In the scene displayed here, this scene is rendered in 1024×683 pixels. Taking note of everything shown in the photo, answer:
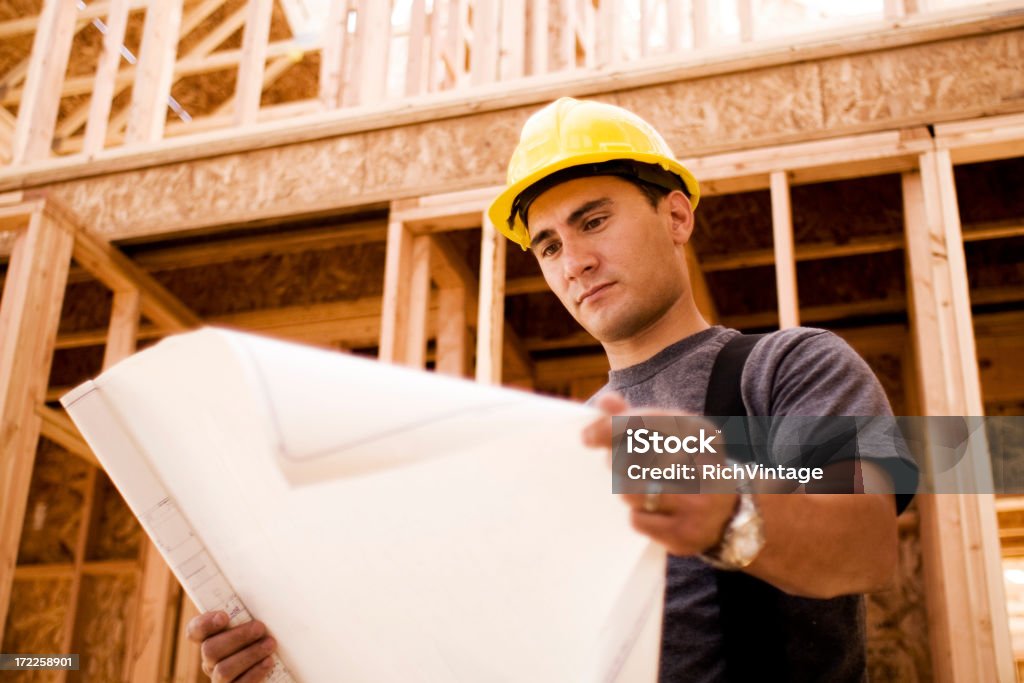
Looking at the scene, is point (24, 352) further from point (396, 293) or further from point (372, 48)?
point (372, 48)

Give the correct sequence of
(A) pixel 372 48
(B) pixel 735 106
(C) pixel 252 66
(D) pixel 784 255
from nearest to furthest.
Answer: (D) pixel 784 255 < (B) pixel 735 106 < (A) pixel 372 48 < (C) pixel 252 66

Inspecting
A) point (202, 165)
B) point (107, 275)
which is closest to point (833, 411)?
point (202, 165)

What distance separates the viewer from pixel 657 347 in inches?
67.9

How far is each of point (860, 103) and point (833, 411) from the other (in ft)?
8.09

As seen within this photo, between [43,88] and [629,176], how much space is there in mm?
3826

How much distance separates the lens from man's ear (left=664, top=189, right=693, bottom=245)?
1.85 metres

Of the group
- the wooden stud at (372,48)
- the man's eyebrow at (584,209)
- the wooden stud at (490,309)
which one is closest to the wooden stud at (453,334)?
the wooden stud at (490,309)

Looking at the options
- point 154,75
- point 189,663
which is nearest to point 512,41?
point 154,75

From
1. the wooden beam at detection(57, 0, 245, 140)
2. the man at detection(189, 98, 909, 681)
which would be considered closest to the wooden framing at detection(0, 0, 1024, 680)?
the man at detection(189, 98, 909, 681)

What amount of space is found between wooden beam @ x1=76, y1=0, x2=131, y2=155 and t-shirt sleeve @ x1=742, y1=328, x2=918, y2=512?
3930 millimetres

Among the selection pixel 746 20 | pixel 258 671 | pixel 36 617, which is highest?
pixel 746 20

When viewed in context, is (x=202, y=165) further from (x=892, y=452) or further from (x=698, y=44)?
(x=892, y=452)

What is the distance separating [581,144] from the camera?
6.10 feet

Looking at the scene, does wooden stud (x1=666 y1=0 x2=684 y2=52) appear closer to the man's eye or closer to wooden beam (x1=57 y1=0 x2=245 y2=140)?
the man's eye
